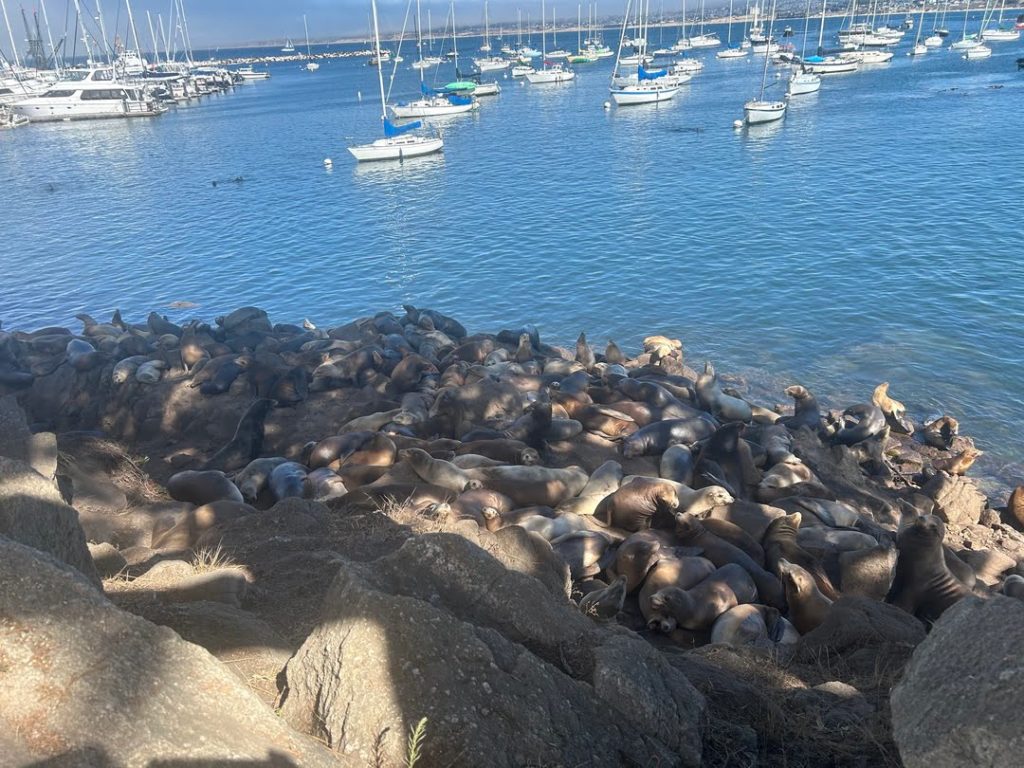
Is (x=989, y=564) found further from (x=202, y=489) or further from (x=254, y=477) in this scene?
(x=202, y=489)

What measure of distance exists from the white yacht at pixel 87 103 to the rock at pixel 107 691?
101141mm

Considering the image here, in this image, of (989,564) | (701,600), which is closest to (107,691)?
(701,600)

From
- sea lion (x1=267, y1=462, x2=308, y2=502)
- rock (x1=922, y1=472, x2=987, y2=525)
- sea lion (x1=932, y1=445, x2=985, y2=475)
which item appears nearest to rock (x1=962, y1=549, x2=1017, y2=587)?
rock (x1=922, y1=472, x2=987, y2=525)

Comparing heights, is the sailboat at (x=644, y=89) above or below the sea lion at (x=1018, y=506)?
above

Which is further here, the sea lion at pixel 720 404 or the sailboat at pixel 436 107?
the sailboat at pixel 436 107

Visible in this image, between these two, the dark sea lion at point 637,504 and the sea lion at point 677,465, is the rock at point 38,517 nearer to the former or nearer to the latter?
the dark sea lion at point 637,504

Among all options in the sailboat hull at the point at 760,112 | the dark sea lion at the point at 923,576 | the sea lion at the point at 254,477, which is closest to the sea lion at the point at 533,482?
the sea lion at the point at 254,477

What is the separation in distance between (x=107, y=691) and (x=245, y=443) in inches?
433

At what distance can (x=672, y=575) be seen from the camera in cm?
905

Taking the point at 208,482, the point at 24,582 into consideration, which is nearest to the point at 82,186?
the point at 208,482

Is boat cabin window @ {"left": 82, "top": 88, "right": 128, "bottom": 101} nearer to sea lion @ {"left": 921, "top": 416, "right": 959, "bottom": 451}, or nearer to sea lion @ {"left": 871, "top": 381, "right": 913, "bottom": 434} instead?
sea lion @ {"left": 871, "top": 381, "right": 913, "bottom": 434}

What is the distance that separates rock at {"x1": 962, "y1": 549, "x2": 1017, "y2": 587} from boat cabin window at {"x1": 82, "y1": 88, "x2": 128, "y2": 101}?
102309mm

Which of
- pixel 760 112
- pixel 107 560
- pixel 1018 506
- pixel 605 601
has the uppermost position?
pixel 107 560

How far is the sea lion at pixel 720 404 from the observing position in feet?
54.6
